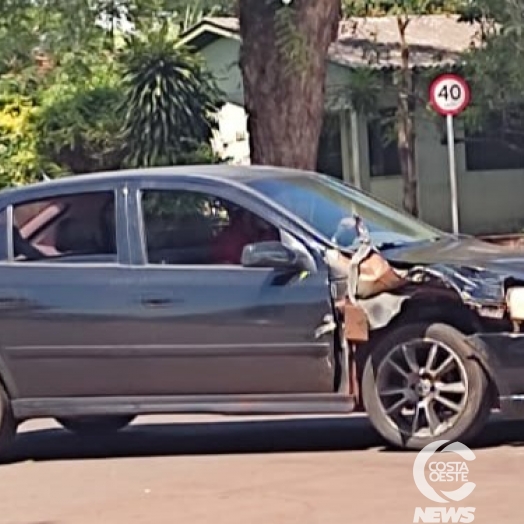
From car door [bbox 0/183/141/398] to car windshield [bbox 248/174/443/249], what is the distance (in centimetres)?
95

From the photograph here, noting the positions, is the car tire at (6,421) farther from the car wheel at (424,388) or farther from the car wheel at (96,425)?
the car wheel at (424,388)

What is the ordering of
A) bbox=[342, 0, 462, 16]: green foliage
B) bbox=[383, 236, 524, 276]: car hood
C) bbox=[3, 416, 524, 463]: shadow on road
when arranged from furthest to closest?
bbox=[342, 0, 462, 16]: green foliage
bbox=[3, 416, 524, 463]: shadow on road
bbox=[383, 236, 524, 276]: car hood

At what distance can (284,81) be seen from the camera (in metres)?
16.6

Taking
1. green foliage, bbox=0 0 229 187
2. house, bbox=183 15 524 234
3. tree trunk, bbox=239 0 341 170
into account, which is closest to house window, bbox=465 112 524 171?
house, bbox=183 15 524 234

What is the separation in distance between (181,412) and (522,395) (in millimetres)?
1979

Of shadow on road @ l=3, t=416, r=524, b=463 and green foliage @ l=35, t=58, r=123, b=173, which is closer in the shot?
shadow on road @ l=3, t=416, r=524, b=463

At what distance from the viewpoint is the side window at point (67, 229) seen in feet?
32.0

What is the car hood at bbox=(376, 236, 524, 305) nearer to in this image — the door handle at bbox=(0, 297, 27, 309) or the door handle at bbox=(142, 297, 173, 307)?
the door handle at bbox=(142, 297, 173, 307)

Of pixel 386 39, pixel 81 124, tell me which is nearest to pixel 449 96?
pixel 386 39

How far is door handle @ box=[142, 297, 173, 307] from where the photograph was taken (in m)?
9.34

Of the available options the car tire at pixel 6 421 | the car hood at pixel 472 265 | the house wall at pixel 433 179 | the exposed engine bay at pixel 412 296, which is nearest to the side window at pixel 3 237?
the car tire at pixel 6 421

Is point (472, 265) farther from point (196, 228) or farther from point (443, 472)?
point (196, 228)

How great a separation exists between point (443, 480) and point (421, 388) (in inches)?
35.3

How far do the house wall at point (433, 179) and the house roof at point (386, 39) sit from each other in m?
0.50
